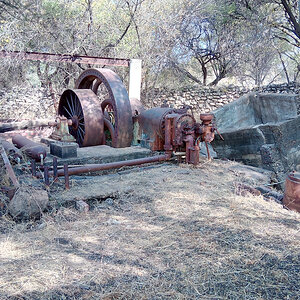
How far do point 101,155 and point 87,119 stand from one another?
117 cm

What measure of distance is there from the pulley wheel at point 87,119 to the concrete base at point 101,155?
283mm

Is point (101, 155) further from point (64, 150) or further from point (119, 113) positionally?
point (119, 113)

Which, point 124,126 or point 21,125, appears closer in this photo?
point 124,126

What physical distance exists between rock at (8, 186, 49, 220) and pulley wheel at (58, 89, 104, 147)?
343cm

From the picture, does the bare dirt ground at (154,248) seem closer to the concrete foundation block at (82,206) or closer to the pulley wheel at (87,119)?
the concrete foundation block at (82,206)

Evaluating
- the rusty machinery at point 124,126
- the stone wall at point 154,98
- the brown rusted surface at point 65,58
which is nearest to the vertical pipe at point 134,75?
the brown rusted surface at point 65,58

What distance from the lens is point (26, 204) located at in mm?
3914

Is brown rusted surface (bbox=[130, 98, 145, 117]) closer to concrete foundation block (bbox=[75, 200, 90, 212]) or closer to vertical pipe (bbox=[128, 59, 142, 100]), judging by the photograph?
vertical pipe (bbox=[128, 59, 142, 100])

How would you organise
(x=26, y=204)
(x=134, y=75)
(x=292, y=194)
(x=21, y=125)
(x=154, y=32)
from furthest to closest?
(x=154, y=32) < (x=134, y=75) < (x=21, y=125) < (x=292, y=194) < (x=26, y=204)

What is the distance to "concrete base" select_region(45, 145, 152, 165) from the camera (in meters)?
6.09

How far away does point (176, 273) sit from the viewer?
8.80ft

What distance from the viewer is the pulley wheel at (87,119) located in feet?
24.0

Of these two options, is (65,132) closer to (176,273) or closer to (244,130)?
(244,130)

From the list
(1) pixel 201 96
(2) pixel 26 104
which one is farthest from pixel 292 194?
(2) pixel 26 104
